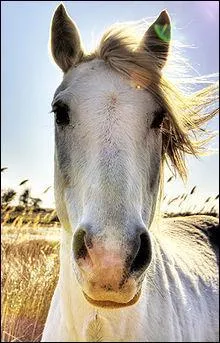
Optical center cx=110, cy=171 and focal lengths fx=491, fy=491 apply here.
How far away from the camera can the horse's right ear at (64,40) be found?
8.95ft

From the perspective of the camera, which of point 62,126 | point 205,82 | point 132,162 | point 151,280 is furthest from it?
point 205,82

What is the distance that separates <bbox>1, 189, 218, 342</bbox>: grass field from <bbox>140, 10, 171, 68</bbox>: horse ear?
1.44 meters

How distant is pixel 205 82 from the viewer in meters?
2.94

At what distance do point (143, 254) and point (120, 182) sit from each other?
0.97 feet

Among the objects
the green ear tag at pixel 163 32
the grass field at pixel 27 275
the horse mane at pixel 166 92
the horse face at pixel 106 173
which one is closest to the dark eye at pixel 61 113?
the horse face at pixel 106 173

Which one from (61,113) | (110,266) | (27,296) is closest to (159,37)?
(61,113)

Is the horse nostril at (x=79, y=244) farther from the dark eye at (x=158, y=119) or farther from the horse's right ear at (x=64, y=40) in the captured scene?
the horse's right ear at (x=64, y=40)

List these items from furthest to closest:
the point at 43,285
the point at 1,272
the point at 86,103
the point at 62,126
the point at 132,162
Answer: the point at 1,272, the point at 43,285, the point at 62,126, the point at 86,103, the point at 132,162

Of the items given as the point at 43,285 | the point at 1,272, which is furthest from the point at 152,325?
the point at 1,272

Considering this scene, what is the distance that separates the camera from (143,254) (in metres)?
1.85

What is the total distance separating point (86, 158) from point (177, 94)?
2.42 feet

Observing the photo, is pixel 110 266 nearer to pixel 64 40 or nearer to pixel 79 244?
pixel 79 244

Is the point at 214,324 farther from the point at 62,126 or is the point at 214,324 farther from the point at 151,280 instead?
the point at 62,126

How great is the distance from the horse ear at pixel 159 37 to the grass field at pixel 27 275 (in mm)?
1443
